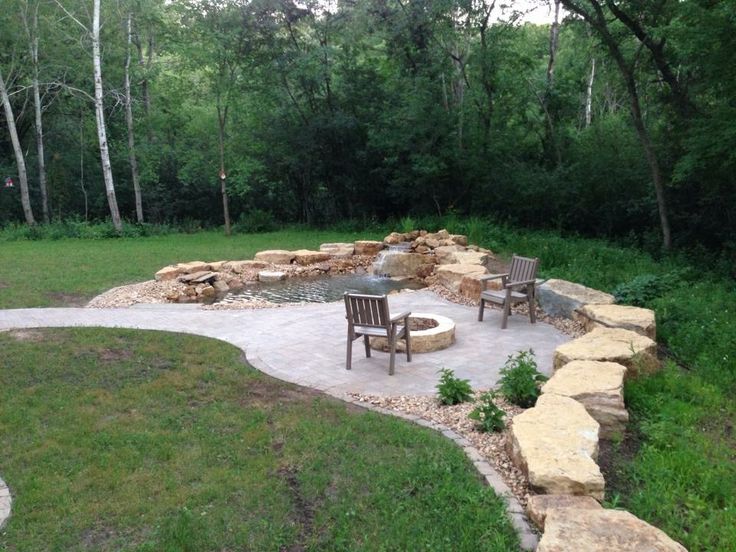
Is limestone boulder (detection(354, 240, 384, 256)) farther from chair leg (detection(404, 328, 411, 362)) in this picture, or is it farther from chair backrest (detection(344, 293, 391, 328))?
chair backrest (detection(344, 293, 391, 328))

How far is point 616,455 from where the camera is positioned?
3701 mm

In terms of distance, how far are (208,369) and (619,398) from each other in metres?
3.64

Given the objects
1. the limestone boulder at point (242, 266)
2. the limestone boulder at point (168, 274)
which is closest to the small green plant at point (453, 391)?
the limestone boulder at point (168, 274)

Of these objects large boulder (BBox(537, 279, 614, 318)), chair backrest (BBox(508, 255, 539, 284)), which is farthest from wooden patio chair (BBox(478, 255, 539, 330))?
large boulder (BBox(537, 279, 614, 318))

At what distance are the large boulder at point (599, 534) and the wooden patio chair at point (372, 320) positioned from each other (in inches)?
108

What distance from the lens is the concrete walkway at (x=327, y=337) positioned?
→ 17.4 feet

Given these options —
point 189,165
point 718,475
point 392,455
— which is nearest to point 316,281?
point 392,455

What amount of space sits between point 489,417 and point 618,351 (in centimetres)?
164

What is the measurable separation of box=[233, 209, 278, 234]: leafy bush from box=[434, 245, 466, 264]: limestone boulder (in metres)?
8.94

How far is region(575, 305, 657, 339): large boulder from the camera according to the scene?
18.9 feet

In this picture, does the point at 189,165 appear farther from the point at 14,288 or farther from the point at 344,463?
the point at 344,463

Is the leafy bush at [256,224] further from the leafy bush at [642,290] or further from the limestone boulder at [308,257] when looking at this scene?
the leafy bush at [642,290]

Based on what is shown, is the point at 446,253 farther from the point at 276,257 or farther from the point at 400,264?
the point at 276,257

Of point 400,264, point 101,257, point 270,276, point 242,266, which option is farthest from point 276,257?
point 101,257
